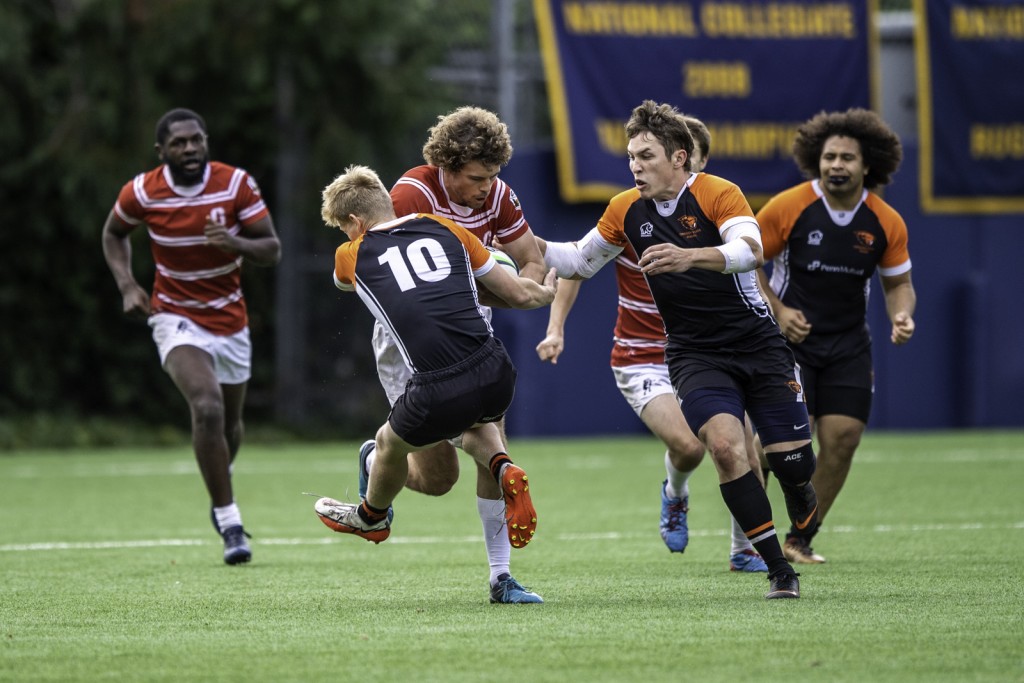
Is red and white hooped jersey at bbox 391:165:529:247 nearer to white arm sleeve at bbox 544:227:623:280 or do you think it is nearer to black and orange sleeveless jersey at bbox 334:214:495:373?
white arm sleeve at bbox 544:227:623:280

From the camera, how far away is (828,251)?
7.40 metres

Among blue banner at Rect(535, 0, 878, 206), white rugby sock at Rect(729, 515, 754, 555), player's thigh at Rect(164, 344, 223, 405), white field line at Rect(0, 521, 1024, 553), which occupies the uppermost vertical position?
blue banner at Rect(535, 0, 878, 206)

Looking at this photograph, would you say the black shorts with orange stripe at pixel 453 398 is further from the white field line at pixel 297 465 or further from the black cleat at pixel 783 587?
the white field line at pixel 297 465

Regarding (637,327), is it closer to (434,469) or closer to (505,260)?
(434,469)

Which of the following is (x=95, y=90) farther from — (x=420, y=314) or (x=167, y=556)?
(x=420, y=314)

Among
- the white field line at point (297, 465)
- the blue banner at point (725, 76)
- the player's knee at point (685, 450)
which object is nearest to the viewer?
the player's knee at point (685, 450)

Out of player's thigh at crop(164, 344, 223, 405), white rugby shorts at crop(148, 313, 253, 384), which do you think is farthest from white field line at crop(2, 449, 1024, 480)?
player's thigh at crop(164, 344, 223, 405)

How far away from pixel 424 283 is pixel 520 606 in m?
1.33

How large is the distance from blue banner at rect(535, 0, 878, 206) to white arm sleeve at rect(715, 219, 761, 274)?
34.8 ft

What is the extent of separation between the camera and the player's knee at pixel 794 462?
6242 mm

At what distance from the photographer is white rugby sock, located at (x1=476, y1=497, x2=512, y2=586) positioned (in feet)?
20.2

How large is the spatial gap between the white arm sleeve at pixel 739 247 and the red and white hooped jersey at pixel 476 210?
88cm

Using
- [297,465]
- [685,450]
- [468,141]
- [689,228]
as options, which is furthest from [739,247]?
[297,465]

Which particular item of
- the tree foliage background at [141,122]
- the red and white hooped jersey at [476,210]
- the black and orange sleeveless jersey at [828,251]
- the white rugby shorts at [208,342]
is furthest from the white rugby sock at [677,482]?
the tree foliage background at [141,122]
